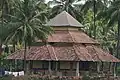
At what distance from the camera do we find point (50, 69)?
60781 millimetres

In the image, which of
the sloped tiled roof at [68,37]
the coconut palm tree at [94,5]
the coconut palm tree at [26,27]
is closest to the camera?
the coconut palm tree at [26,27]

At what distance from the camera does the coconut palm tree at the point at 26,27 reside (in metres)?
51.4

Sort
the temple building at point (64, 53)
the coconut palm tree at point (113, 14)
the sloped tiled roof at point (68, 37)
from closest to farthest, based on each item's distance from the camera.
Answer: the temple building at point (64, 53) < the sloped tiled roof at point (68, 37) < the coconut palm tree at point (113, 14)

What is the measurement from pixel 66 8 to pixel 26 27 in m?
28.7

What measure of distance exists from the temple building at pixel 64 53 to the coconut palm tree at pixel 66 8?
44.2ft

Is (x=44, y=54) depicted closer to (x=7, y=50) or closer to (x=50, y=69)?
(x=50, y=69)

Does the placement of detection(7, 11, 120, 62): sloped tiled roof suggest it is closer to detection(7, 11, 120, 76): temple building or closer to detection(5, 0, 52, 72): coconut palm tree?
detection(7, 11, 120, 76): temple building

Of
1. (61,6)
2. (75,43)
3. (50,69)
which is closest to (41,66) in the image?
(50,69)

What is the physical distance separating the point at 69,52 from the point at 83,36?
247 inches

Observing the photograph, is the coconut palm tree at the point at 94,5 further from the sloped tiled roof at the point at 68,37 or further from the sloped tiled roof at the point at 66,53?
the sloped tiled roof at the point at 66,53

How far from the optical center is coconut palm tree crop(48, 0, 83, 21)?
79.4 metres

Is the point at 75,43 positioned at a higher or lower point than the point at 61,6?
lower

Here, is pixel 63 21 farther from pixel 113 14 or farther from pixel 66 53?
pixel 113 14

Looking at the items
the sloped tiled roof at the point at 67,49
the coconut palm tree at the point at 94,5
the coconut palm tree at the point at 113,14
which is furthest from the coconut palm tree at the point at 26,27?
the coconut palm tree at the point at 94,5
